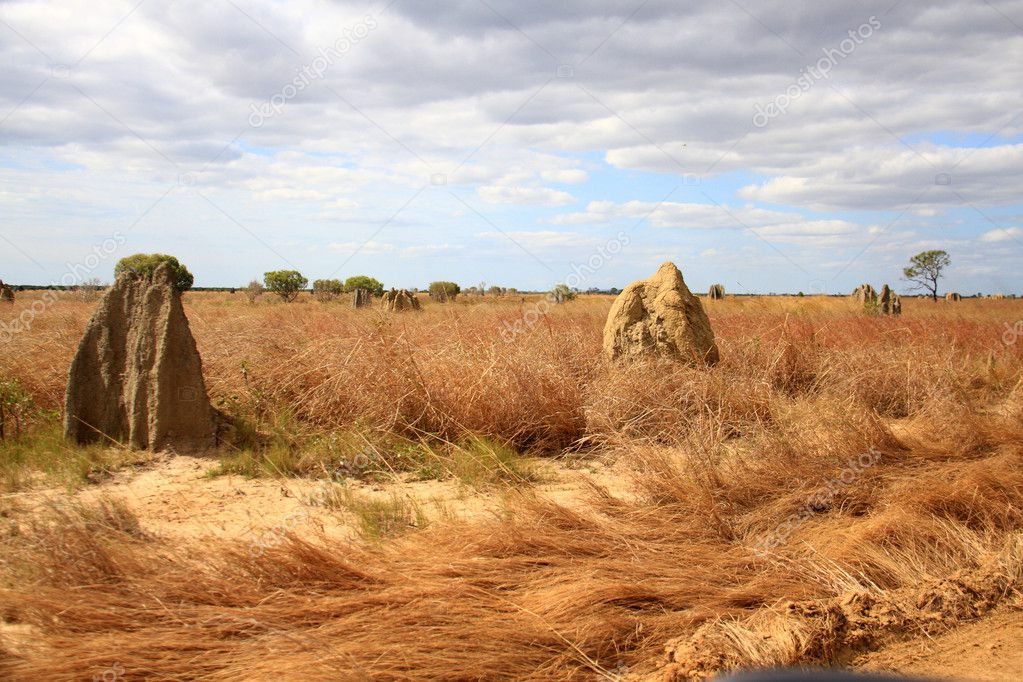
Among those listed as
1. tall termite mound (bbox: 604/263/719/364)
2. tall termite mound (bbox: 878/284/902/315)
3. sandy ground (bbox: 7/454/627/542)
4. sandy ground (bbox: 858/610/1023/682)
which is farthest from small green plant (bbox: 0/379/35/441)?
tall termite mound (bbox: 878/284/902/315)

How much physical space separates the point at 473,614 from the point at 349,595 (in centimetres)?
65

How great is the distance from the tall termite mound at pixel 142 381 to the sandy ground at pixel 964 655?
588 centimetres

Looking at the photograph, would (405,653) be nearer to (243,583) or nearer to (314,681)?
(314,681)

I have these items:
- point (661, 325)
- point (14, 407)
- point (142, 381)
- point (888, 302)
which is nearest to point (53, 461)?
point (142, 381)

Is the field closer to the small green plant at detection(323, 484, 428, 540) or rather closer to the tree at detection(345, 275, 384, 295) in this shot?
the small green plant at detection(323, 484, 428, 540)

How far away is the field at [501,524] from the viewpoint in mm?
3273

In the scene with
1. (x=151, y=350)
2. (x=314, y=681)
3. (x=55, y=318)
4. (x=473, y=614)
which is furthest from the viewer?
(x=55, y=318)

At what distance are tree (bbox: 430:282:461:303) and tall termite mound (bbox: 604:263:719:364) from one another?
3450 centimetres

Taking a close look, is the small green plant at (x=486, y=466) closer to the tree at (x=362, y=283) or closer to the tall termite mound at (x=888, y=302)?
the tall termite mound at (x=888, y=302)

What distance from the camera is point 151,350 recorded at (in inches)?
271

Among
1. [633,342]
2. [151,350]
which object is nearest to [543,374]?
[633,342]

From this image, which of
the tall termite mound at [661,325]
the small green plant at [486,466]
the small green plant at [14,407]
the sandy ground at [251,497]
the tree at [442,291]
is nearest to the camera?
the sandy ground at [251,497]

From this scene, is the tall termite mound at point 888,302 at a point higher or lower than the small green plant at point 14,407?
higher

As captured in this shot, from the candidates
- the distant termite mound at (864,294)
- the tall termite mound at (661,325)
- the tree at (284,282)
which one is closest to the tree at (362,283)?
the tree at (284,282)
